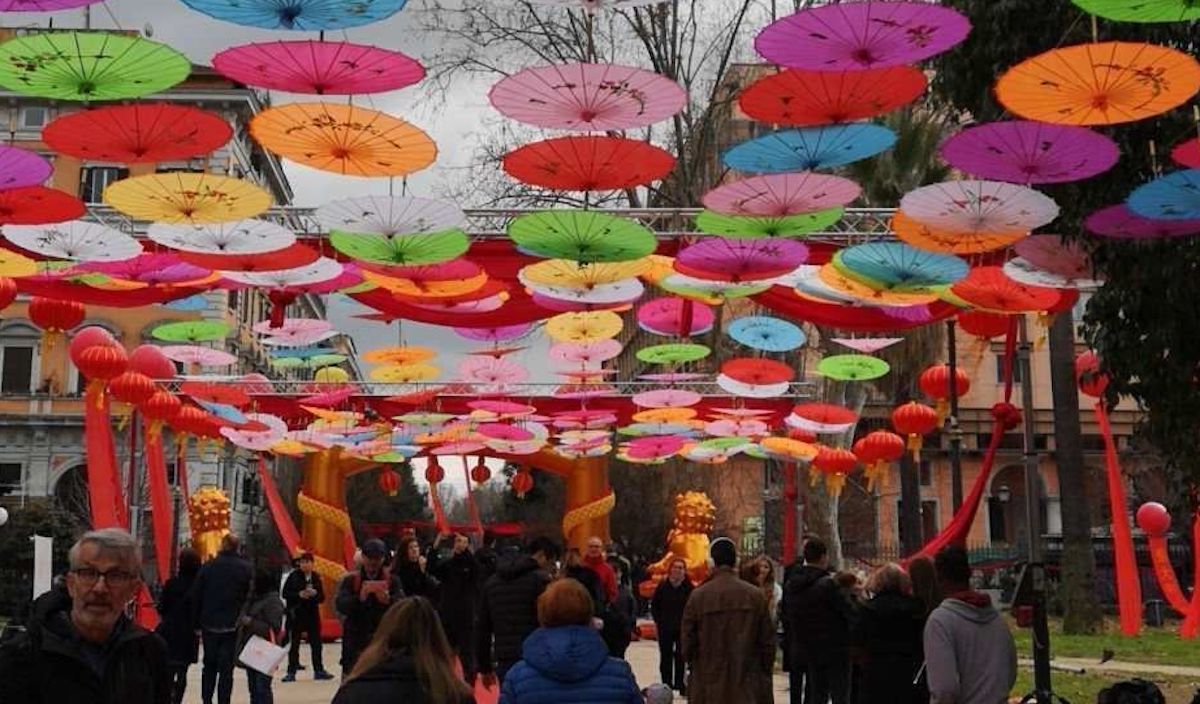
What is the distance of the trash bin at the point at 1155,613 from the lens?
80.4ft

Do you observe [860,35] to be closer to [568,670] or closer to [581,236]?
[581,236]

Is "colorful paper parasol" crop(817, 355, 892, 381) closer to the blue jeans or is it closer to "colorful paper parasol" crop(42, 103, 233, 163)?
the blue jeans

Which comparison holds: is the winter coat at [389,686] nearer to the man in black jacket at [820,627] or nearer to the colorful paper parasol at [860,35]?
the colorful paper parasol at [860,35]

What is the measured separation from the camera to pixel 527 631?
26.1ft

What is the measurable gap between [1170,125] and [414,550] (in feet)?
21.2

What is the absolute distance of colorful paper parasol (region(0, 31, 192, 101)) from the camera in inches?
287

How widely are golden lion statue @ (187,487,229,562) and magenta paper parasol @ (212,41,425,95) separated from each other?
14439 mm

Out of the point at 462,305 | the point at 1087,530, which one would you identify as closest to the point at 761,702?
the point at 462,305

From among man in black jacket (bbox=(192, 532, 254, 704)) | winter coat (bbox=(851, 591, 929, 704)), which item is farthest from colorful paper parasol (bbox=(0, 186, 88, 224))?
winter coat (bbox=(851, 591, 929, 704))

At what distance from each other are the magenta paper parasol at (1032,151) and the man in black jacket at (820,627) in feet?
9.46

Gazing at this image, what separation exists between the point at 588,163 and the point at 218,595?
4500mm

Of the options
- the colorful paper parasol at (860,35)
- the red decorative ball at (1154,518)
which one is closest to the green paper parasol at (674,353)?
the red decorative ball at (1154,518)

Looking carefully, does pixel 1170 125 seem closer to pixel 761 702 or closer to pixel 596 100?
pixel 596 100

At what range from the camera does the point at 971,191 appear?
8.64m
